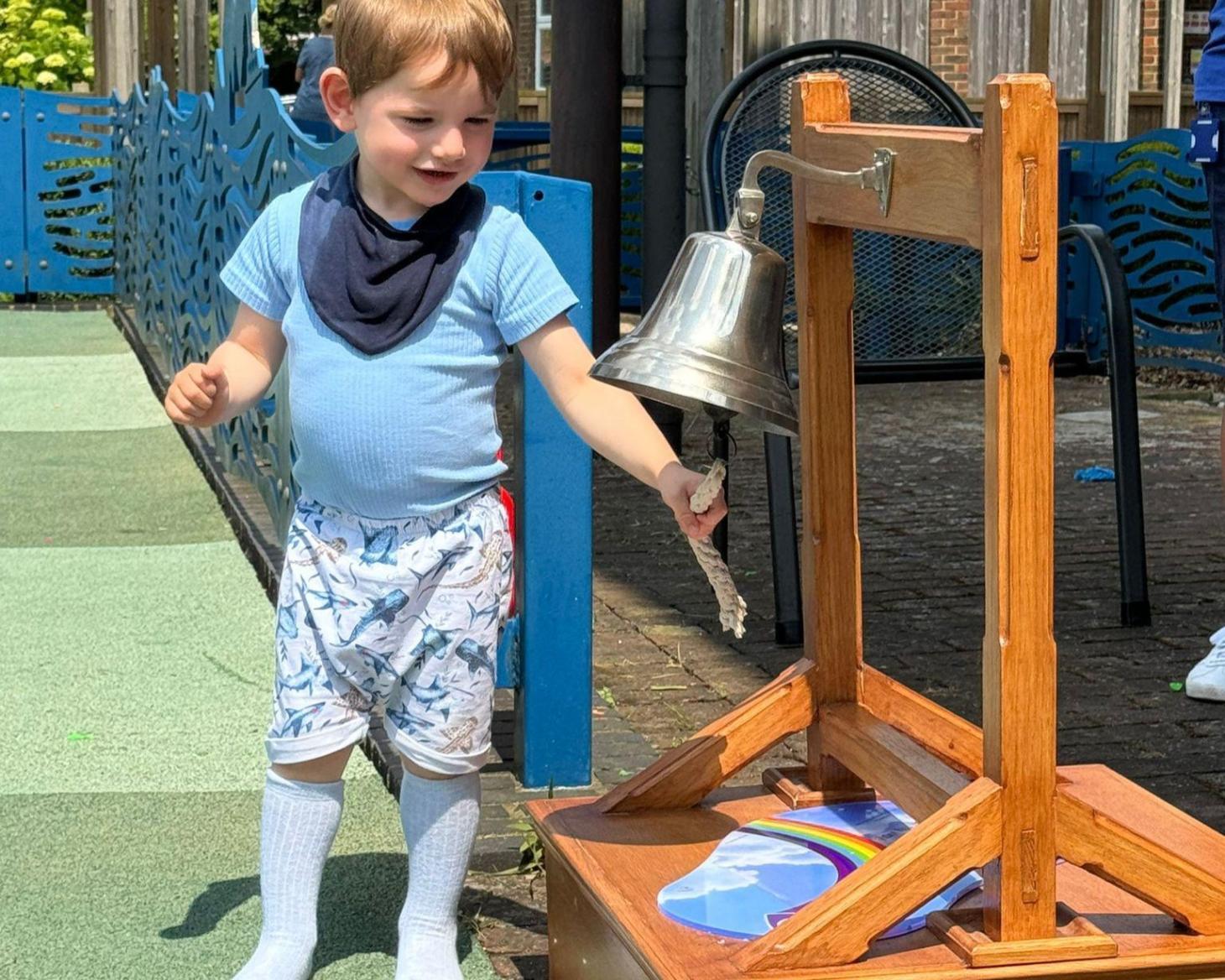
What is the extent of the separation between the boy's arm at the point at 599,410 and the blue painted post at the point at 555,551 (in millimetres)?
706

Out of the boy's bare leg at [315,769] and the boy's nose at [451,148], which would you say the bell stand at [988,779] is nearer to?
the boy's bare leg at [315,769]

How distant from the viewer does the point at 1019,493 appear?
2139 millimetres

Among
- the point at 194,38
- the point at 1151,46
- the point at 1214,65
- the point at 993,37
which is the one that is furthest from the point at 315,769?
the point at 1151,46

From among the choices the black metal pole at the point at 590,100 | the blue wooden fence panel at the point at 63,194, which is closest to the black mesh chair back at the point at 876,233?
the black metal pole at the point at 590,100

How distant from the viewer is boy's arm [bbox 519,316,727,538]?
2646 mm

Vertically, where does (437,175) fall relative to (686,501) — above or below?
above

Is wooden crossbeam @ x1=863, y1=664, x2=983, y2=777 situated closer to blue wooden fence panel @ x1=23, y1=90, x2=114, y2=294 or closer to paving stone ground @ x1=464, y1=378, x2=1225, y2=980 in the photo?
paving stone ground @ x1=464, y1=378, x2=1225, y2=980

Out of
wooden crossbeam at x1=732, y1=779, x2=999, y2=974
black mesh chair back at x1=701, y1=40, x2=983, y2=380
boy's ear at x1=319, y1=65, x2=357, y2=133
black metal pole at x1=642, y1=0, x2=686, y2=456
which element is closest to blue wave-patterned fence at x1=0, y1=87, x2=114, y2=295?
black metal pole at x1=642, y1=0, x2=686, y2=456

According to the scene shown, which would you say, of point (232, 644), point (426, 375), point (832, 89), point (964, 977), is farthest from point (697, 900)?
point (232, 644)

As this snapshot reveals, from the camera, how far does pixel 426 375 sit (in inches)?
108

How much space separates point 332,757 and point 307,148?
2405mm

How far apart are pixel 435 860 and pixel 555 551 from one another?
898mm

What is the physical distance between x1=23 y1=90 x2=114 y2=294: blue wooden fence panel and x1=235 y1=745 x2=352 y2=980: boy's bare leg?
42.7ft

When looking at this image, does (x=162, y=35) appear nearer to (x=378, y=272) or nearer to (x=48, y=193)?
(x=48, y=193)
